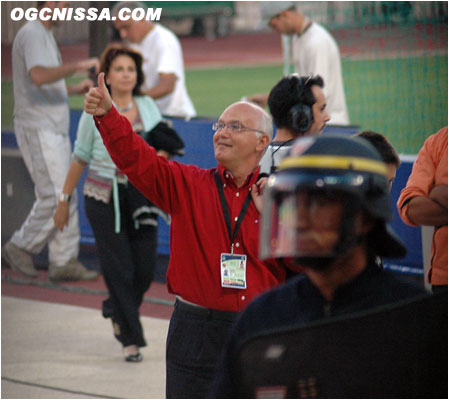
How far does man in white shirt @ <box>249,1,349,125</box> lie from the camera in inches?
352

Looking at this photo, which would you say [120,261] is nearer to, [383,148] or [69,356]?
[69,356]

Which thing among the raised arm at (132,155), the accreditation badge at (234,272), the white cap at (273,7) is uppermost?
the white cap at (273,7)

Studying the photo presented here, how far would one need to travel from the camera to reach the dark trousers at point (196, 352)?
413 centimetres

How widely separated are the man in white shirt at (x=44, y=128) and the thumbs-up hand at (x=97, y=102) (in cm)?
478

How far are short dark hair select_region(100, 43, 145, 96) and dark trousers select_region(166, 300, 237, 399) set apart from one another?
3327 millimetres

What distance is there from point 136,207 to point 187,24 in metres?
40.2

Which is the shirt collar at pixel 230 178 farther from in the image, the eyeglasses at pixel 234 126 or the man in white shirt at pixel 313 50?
the man in white shirt at pixel 313 50

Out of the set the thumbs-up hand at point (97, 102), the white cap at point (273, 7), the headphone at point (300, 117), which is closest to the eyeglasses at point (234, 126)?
the headphone at point (300, 117)

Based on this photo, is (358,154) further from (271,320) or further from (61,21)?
(61,21)

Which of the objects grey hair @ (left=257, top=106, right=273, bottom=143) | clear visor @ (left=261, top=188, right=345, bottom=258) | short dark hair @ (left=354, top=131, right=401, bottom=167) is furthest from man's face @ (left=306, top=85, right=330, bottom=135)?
clear visor @ (left=261, top=188, right=345, bottom=258)

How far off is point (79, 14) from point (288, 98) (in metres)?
6.58

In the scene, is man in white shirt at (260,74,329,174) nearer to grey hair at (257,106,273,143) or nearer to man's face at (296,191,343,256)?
grey hair at (257,106,273,143)

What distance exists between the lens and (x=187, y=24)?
152 ft

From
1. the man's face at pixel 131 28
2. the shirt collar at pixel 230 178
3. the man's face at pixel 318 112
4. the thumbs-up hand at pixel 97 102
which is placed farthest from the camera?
the man's face at pixel 131 28
